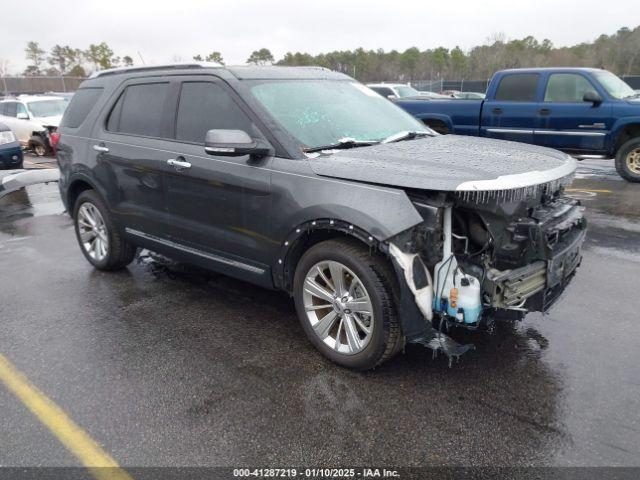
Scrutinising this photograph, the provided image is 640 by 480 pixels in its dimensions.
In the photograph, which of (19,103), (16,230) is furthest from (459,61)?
(16,230)

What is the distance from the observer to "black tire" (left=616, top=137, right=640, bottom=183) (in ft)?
30.4

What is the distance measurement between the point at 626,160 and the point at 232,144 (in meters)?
8.49

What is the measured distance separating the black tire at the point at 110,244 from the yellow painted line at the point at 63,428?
1748 millimetres

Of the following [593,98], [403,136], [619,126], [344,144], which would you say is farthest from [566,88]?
[344,144]

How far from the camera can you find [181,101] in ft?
14.1

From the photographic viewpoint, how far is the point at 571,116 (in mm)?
9523

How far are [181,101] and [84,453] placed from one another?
2.71m

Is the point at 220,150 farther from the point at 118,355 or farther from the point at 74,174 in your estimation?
the point at 74,174

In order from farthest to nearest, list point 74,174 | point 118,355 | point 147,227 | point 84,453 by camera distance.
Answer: point 74,174
point 147,227
point 118,355
point 84,453

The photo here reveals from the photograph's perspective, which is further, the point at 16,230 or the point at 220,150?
the point at 16,230

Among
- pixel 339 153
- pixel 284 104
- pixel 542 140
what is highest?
pixel 284 104

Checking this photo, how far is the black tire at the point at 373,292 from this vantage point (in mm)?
3150

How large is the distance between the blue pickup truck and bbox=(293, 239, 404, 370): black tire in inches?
312

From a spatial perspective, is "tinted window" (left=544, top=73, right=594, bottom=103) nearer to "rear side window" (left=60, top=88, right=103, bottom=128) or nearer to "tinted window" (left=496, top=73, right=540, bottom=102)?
"tinted window" (left=496, top=73, right=540, bottom=102)
